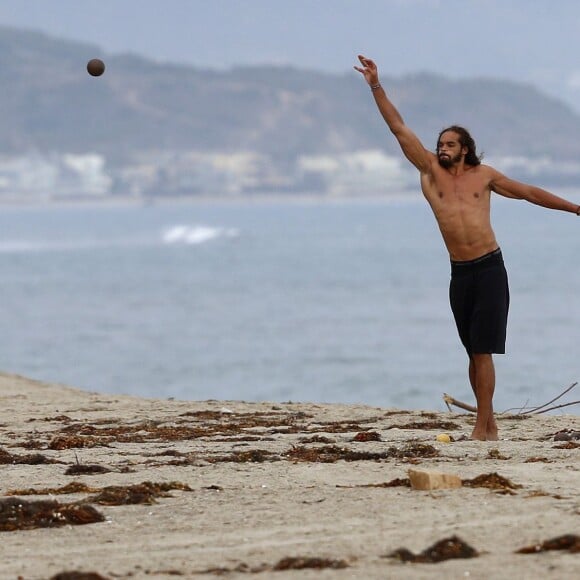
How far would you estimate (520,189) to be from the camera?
380 inches

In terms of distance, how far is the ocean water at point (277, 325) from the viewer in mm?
33844

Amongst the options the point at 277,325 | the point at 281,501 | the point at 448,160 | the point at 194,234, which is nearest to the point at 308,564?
the point at 281,501

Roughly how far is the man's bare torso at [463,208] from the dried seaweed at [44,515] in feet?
10.7

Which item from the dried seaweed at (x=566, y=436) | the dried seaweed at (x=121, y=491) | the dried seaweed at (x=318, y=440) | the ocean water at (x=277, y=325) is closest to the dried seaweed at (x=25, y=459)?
the dried seaweed at (x=121, y=491)

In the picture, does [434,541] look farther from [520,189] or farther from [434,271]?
[434,271]

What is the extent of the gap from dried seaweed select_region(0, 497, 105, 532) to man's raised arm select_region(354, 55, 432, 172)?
3.33 meters

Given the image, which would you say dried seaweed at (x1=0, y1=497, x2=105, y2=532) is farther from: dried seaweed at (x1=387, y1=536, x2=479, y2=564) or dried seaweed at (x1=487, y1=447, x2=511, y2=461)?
dried seaweed at (x1=487, y1=447, x2=511, y2=461)

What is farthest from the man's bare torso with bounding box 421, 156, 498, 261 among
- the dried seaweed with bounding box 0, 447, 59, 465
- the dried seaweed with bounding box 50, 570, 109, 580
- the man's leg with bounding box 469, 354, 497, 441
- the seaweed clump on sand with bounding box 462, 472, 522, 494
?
the dried seaweed with bounding box 50, 570, 109, 580

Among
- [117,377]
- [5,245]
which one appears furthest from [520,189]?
[5,245]

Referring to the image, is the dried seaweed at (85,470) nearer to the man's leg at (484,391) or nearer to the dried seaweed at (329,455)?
the dried seaweed at (329,455)

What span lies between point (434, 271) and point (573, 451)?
2773 inches

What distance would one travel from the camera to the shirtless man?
9617mm

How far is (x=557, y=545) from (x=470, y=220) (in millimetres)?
3760

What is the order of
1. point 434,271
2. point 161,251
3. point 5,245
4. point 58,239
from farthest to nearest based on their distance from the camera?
point 58,239
point 5,245
point 161,251
point 434,271
